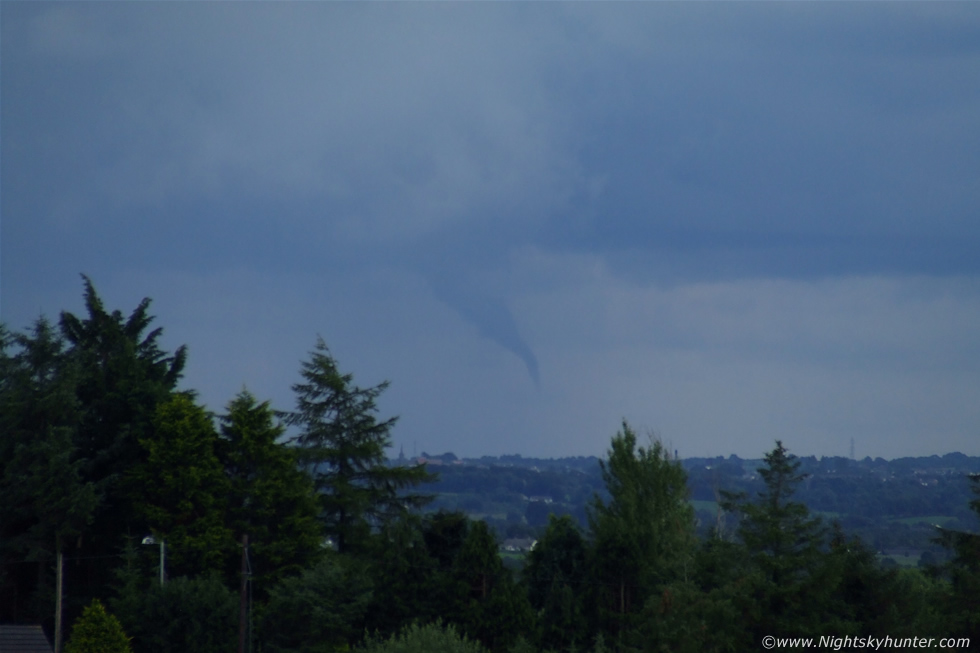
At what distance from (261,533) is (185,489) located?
362 cm

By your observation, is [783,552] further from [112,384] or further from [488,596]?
[112,384]

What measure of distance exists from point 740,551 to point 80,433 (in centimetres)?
3143

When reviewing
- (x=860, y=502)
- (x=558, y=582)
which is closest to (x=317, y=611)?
(x=558, y=582)

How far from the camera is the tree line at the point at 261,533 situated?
1506 inches

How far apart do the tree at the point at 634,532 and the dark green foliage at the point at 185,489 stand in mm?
15334

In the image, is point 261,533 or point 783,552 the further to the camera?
point 261,533

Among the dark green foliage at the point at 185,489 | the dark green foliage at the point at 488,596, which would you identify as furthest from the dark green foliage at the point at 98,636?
the dark green foliage at the point at 488,596

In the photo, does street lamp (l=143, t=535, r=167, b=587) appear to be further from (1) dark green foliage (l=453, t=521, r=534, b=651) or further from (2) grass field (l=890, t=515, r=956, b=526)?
(2) grass field (l=890, t=515, r=956, b=526)

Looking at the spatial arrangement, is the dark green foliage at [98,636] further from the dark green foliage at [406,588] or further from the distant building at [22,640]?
the dark green foliage at [406,588]

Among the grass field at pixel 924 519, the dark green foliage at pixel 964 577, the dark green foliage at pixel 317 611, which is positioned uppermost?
the dark green foliage at pixel 964 577

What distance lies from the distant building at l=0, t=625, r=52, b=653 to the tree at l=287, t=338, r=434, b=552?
19545mm

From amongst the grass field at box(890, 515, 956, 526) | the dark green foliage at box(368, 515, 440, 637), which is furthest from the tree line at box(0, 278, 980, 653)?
the grass field at box(890, 515, 956, 526)

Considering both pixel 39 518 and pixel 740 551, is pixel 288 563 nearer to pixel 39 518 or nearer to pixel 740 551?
pixel 39 518

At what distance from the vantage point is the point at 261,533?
43.1 meters
